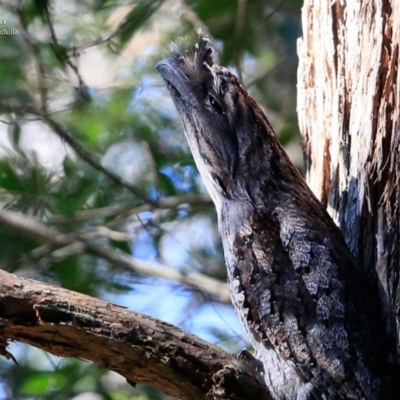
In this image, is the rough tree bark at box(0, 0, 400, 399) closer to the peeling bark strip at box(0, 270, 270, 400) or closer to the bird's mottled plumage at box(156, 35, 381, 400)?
the peeling bark strip at box(0, 270, 270, 400)

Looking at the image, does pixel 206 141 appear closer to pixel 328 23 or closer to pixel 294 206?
pixel 294 206

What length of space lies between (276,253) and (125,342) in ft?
1.86

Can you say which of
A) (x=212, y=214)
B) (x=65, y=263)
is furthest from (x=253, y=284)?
(x=212, y=214)

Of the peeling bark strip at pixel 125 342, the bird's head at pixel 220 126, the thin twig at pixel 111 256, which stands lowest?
the peeling bark strip at pixel 125 342

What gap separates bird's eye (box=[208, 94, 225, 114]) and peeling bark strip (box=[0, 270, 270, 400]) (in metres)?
0.85

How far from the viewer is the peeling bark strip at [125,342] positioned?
2.00 m

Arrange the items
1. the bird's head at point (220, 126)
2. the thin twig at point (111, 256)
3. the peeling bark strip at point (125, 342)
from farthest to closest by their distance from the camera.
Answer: the thin twig at point (111, 256), the bird's head at point (220, 126), the peeling bark strip at point (125, 342)

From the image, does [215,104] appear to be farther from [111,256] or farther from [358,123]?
[111,256]

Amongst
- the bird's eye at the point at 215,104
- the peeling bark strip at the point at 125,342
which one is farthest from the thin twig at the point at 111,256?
Result: the peeling bark strip at the point at 125,342

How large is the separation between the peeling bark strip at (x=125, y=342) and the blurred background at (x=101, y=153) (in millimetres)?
1849

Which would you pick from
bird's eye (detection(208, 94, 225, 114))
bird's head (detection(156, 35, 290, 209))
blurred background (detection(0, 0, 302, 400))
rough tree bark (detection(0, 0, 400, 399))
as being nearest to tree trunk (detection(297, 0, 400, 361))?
rough tree bark (detection(0, 0, 400, 399))

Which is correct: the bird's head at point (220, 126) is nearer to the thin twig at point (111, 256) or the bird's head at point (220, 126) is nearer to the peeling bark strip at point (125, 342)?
the peeling bark strip at point (125, 342)

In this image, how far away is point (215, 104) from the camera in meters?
2.62

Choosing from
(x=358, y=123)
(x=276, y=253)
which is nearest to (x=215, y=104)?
(x=358, y=123)
